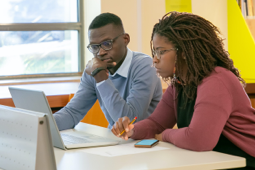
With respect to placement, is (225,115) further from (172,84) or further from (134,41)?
(134,41)

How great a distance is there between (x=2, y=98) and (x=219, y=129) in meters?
1.56

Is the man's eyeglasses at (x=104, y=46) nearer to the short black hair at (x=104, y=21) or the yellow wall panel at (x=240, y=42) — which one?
the short black hair at (x=104, y=21)

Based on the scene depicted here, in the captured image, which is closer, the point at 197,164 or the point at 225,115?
the point at 197,164

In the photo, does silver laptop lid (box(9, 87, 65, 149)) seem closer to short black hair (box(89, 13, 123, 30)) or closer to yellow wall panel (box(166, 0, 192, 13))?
short black hair (box(89, 13, 123, 30))

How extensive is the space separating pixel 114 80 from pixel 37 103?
0.70 m

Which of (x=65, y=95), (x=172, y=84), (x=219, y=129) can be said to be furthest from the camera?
(x=65, y=95)

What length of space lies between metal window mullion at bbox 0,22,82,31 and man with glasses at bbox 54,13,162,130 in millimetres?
1760

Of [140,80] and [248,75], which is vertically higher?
[140,80]

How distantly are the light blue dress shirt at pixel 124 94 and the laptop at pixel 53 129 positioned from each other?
21 cm

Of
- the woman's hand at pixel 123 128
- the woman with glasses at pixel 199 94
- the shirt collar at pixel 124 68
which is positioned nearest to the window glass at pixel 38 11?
the shirt collar at pixel 124 68

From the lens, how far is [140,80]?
1.76m

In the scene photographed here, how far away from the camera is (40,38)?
3.50 metres

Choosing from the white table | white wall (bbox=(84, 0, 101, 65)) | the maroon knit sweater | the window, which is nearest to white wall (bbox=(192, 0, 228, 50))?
white wall (bbox=(84, 0, 101, 65))

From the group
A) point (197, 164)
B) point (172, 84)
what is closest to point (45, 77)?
point (172, 84)
